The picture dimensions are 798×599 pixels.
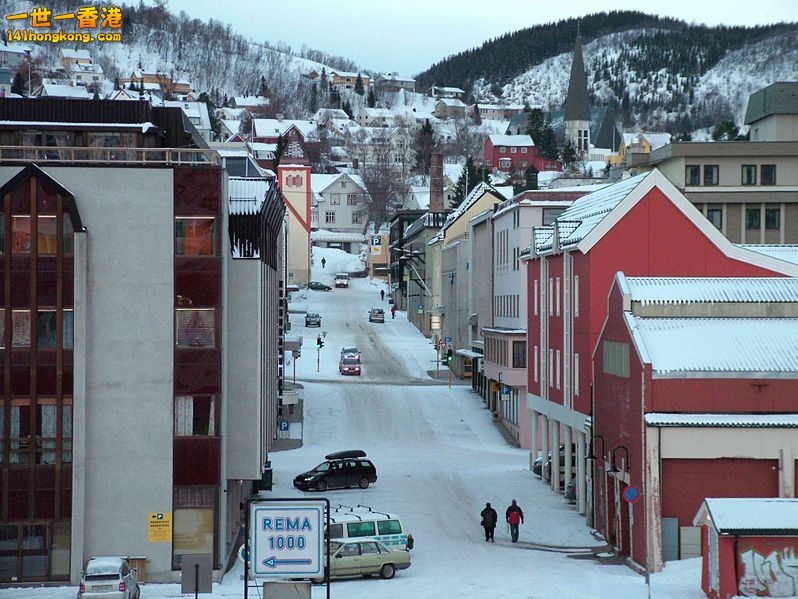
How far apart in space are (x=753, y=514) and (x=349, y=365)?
2296 inches

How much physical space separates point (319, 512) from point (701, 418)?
568 inches

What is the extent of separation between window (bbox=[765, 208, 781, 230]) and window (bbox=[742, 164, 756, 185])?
2083mm

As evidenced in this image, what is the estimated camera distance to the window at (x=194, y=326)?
115 ft

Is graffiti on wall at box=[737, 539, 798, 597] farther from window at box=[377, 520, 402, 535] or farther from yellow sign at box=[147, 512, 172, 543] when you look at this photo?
yellow sign at box=[147, 512, 172, 543]

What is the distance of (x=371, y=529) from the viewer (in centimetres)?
3478

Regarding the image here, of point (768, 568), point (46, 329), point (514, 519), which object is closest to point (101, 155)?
point (46, 329)

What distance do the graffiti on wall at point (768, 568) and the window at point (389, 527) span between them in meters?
10.5

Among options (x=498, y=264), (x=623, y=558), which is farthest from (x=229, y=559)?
(x=498, y=264)

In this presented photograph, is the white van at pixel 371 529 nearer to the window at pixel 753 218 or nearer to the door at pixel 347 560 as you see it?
the door at pixel 347 560

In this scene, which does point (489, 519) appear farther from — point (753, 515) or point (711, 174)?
point (711, 174)

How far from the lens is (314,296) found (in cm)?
13588

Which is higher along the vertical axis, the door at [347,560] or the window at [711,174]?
the window at [711,174]

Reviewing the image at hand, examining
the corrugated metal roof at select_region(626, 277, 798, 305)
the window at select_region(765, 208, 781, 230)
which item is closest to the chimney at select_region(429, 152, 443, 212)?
the window at select_region(765, 208, 781, 230)

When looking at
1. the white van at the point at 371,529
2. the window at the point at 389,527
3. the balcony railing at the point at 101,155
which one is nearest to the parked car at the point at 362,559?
the white van at the point at 371,529
